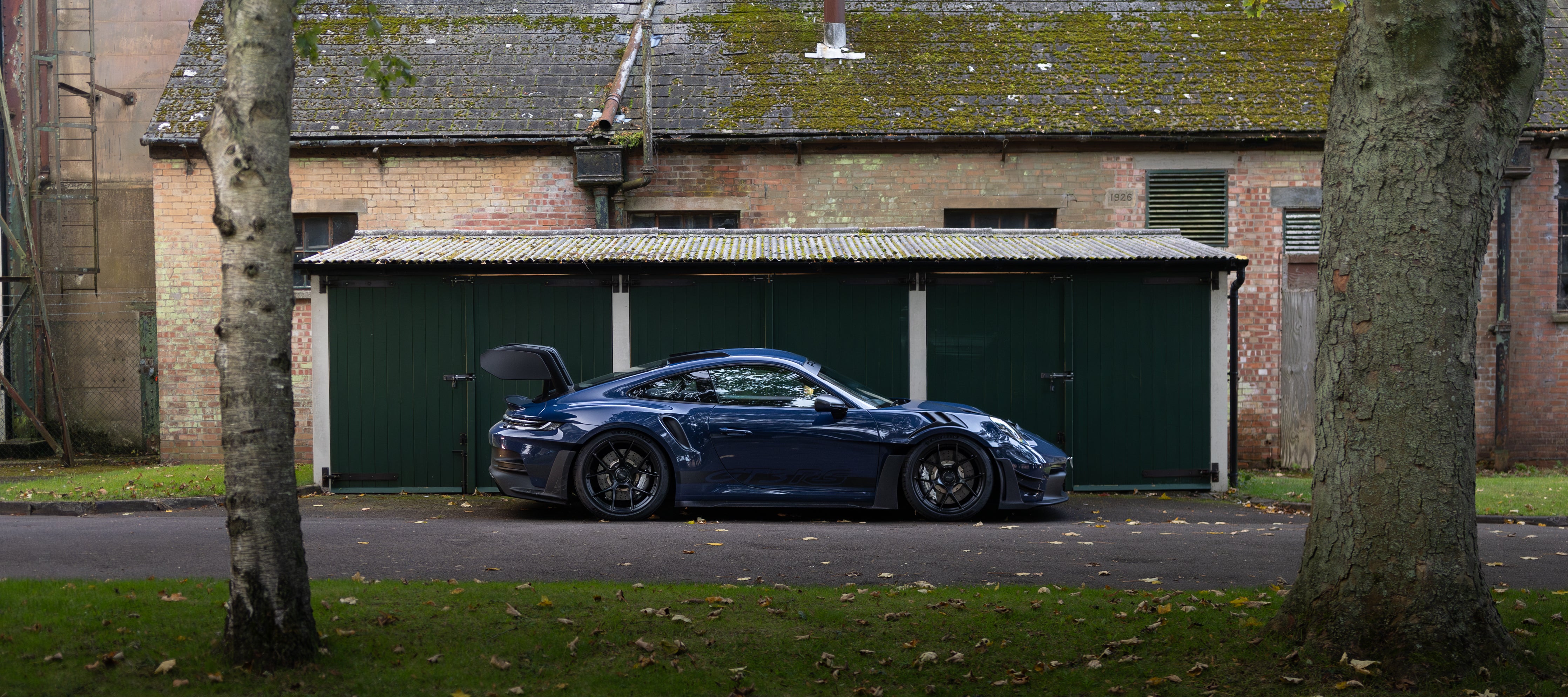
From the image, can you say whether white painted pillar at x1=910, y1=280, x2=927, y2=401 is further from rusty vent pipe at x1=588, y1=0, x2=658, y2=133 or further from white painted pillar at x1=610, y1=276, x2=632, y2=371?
rusty vent pipe at x1=588, y1=0, x2=658, y2=133

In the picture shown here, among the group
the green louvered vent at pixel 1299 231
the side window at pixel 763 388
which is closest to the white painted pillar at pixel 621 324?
the side window at pixel 763 388

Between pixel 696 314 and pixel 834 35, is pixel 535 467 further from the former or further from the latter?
pixel 834 35

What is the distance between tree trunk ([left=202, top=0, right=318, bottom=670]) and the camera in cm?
433

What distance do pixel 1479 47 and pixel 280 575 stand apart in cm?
538

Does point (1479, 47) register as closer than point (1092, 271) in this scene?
Yes

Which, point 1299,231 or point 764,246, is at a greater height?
point 1299,231

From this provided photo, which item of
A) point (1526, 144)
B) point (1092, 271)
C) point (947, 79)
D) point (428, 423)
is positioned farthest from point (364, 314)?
point (1526, 144)

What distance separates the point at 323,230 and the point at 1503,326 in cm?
1628

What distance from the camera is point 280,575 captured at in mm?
4355

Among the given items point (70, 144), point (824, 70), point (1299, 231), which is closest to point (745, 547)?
point (824, 70)

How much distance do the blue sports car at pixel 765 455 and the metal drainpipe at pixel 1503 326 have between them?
945cm

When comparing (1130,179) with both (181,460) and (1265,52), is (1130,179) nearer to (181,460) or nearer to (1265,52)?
(1265,52)

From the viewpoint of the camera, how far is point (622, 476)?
946cm

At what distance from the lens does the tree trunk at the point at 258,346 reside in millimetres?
4332
